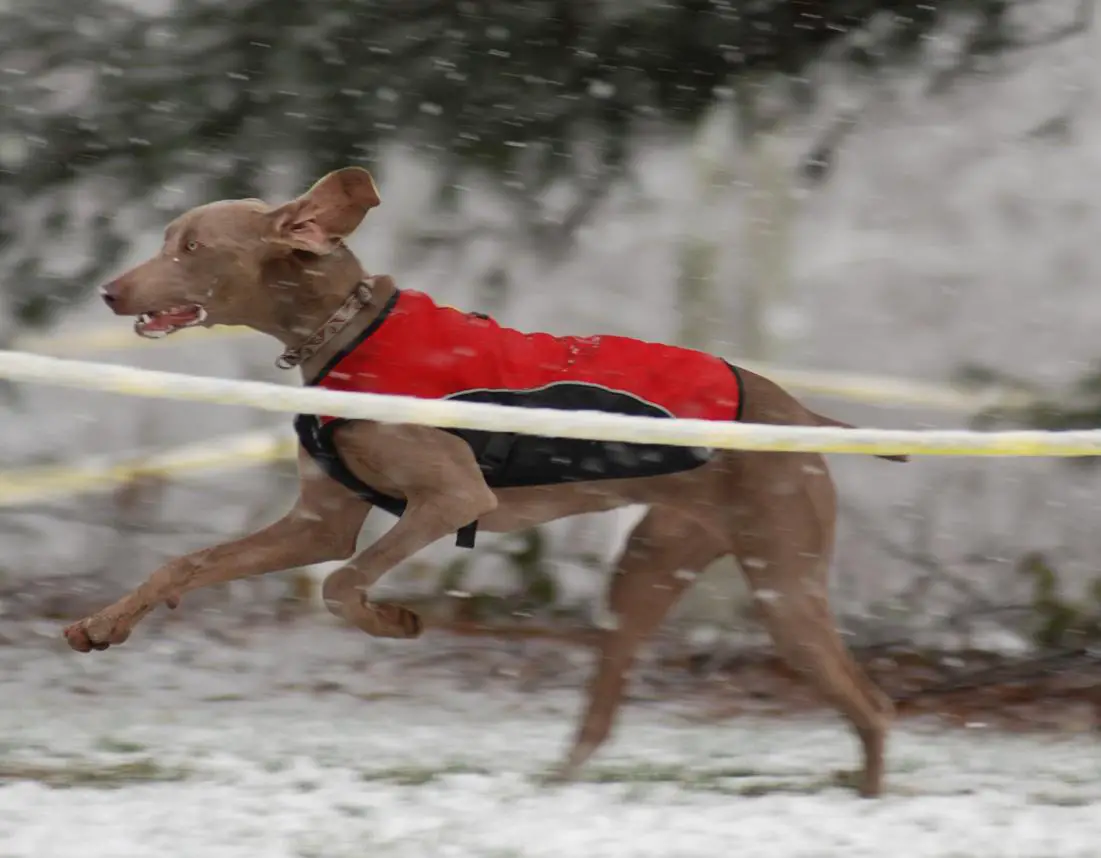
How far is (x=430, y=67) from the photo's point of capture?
14.9 ft

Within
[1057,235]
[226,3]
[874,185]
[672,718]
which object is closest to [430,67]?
[226,3]

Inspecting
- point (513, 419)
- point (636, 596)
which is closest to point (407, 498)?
point (513, 419)

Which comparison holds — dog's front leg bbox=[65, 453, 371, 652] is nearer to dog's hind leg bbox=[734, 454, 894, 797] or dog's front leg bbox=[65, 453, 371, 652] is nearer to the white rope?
the white rope

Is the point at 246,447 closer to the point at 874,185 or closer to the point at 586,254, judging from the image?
the point at 586,254

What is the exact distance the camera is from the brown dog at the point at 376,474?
3006mm

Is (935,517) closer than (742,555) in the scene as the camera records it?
No

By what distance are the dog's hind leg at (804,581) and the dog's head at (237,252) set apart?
1129mm

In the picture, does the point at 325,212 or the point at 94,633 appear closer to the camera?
the point at 94,633

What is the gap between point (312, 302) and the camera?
3092 mm

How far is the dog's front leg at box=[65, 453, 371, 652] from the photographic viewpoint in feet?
9.53

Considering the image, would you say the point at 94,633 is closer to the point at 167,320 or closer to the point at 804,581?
the point at 167,320

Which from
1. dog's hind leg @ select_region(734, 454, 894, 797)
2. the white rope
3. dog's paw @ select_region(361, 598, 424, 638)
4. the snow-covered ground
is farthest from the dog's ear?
the snow-covered ground

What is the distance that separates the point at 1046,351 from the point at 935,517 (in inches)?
42.0

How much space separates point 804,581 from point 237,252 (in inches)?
58.9
